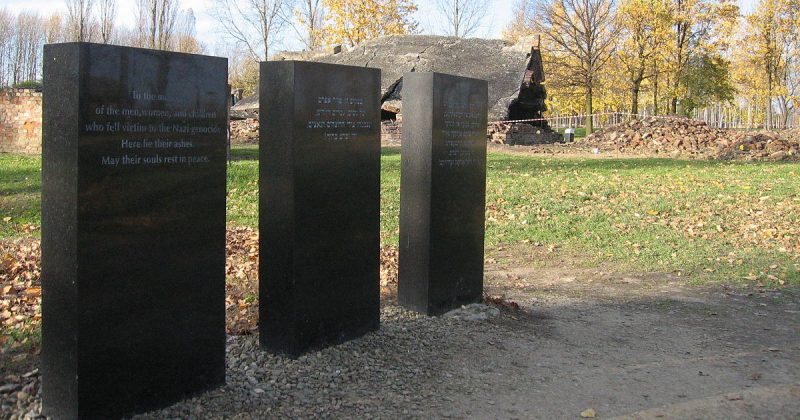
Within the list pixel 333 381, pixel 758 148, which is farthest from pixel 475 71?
pixel 333 381

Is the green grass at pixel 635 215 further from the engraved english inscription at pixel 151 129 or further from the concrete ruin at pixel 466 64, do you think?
the concrete ruin at pixel 466 64

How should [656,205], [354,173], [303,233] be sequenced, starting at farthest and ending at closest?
[656,205]
[354,173]
[303,233]

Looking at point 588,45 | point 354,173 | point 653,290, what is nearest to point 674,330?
point 653,290

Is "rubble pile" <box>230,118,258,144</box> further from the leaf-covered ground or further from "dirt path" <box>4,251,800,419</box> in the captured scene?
"dirt path" <box>4,251,800,419</box>

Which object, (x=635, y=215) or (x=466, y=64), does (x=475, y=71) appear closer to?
(x=466, y=64)

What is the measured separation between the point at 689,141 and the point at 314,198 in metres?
23.8

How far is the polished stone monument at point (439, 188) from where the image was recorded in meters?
6.44

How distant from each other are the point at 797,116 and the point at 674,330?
56.9m

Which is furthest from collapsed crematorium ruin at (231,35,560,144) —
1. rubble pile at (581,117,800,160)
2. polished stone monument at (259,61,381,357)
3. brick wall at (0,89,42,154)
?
polished stone monument at (259,61,381,357)

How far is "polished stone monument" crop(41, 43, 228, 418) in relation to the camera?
3.82 meters

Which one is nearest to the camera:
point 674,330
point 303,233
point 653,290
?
point 303,233

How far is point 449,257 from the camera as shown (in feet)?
22.0

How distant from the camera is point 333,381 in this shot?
16.4 ft

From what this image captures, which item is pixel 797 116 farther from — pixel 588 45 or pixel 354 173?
pixel 354 173
